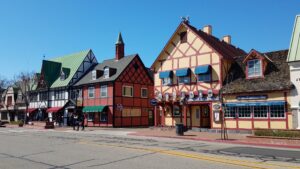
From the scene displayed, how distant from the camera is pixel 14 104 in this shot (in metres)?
62.4

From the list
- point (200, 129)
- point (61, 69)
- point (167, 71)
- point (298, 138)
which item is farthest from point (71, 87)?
point (298, 138)

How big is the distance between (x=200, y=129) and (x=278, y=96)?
798 cm

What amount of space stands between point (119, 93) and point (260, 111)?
20098 millimetres

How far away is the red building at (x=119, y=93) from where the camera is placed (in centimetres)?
4041

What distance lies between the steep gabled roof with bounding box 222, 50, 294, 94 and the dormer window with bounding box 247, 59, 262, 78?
50cm

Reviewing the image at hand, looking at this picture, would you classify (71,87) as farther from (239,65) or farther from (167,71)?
(239,65)

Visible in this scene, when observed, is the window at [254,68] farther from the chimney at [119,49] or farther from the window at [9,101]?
the window at [9,101]

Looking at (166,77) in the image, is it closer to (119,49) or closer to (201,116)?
(201,116)

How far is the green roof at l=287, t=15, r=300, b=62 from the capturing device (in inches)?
936

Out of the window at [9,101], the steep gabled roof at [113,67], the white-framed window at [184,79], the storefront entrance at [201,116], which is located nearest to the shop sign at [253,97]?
the storefront entrance at [201,116]

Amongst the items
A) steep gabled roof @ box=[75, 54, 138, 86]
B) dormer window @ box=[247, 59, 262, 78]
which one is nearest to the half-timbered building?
steep gabled roof @ box=[75, 54, 138, 86]

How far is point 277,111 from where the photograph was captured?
80.5ft

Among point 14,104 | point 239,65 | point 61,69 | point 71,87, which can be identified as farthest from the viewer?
point 14,104

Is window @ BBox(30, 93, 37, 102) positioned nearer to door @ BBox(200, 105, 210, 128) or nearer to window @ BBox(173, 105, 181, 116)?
window @ BBox(173, 105, 181, 116)
